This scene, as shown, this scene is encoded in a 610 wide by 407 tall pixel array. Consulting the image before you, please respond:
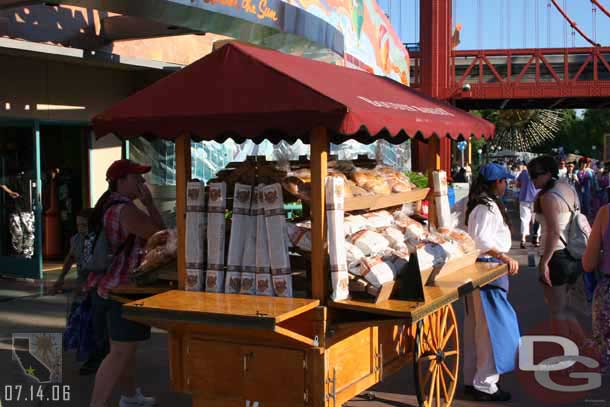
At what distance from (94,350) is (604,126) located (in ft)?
274

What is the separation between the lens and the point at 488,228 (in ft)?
18.2

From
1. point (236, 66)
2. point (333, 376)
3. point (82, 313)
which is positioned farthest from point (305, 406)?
point (82, 313)

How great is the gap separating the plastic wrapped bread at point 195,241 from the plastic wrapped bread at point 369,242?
86 centimetres

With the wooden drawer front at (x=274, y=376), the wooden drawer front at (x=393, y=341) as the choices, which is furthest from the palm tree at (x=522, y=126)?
the wooden drawer front at (x=274, y=376)

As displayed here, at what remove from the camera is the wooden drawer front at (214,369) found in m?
4.19

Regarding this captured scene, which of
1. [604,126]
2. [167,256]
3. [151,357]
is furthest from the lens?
[604,126]

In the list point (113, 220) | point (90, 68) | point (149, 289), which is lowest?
point (149, 289)

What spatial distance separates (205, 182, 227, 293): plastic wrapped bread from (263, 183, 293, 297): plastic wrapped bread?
277mm

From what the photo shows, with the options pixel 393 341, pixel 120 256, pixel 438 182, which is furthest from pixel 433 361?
pixel 120 256

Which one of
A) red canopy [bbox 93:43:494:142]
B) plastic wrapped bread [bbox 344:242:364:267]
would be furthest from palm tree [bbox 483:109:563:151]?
plastic wrapped bread [bbox 344:242:364:267]

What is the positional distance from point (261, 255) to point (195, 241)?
40cm

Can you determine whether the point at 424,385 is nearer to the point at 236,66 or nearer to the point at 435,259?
the point at 435,259

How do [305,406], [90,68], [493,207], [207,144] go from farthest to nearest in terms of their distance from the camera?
[207,144] → [90,68] → [493,207] → [305,406]

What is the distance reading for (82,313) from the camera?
6051 mm
